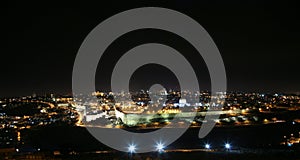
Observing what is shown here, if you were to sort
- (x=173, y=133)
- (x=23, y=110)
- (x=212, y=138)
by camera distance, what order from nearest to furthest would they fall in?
(x=212, y=138) → (x=173, y=133) → (x=23, y=110)

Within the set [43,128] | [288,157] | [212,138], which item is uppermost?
[43,128]

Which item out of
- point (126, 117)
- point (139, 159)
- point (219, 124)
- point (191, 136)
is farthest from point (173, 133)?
point (139, 159)

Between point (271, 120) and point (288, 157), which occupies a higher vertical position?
point (271, 120)

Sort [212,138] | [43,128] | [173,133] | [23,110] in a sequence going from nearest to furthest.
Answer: [212,138], [173,133], [43,128], [23,110]

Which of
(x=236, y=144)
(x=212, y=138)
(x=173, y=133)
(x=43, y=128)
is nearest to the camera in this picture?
(x=236, y=144)

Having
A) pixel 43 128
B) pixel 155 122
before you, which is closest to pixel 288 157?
pixel 155 122

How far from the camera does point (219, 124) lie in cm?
1365

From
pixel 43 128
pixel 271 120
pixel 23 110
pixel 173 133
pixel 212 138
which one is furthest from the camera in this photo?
pixel 23 110

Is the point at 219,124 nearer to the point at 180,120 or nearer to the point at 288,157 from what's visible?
the point at 180,120

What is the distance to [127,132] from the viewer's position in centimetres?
1241

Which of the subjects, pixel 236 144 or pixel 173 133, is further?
pixel 173 133

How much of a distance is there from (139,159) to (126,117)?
8.49m

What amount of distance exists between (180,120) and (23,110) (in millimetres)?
12764

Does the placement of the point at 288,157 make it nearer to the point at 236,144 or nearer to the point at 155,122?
the point at 236,144
